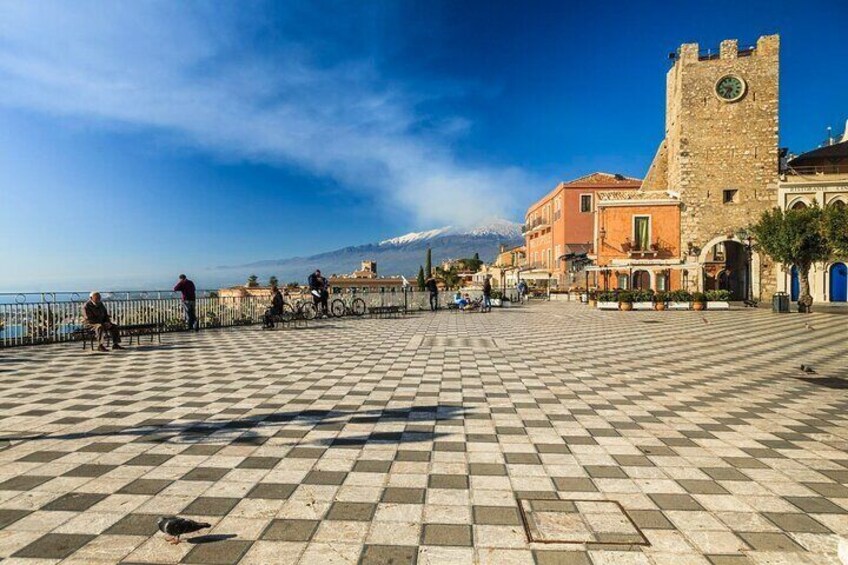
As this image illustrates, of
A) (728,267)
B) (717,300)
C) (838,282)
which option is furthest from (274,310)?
(838,282)

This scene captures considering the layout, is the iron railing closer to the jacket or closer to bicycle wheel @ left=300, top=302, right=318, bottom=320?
bicycle wheel @ left=300, top=302, right=318, bottom=320

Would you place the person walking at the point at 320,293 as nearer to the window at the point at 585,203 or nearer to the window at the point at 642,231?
the window at the point at 642,231

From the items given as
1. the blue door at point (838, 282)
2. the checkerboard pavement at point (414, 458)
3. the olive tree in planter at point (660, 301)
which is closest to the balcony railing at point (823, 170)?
the blue door at point (838, 282)

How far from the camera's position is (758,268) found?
3372cm

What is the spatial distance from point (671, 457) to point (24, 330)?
49.8 feet

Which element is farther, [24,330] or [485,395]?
A: [24,330]

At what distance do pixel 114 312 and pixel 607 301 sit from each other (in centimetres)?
2367

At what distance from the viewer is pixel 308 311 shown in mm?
19297

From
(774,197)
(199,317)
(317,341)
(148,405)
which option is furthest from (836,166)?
(148,405)

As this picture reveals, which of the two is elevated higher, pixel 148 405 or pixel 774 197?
pixel 774 197

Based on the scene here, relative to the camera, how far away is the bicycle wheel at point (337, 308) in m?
21.7

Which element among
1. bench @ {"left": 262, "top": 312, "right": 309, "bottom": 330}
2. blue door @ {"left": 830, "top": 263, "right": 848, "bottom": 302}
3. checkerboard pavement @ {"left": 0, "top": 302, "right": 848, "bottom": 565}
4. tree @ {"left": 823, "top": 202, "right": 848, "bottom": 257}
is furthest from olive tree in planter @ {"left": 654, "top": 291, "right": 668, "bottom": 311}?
bench @ {"left": 262, "top": 312, "right": 309, "bottom": 330}

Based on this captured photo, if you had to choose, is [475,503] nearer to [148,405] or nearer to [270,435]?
[270,435]

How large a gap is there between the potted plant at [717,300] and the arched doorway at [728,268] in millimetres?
8279
